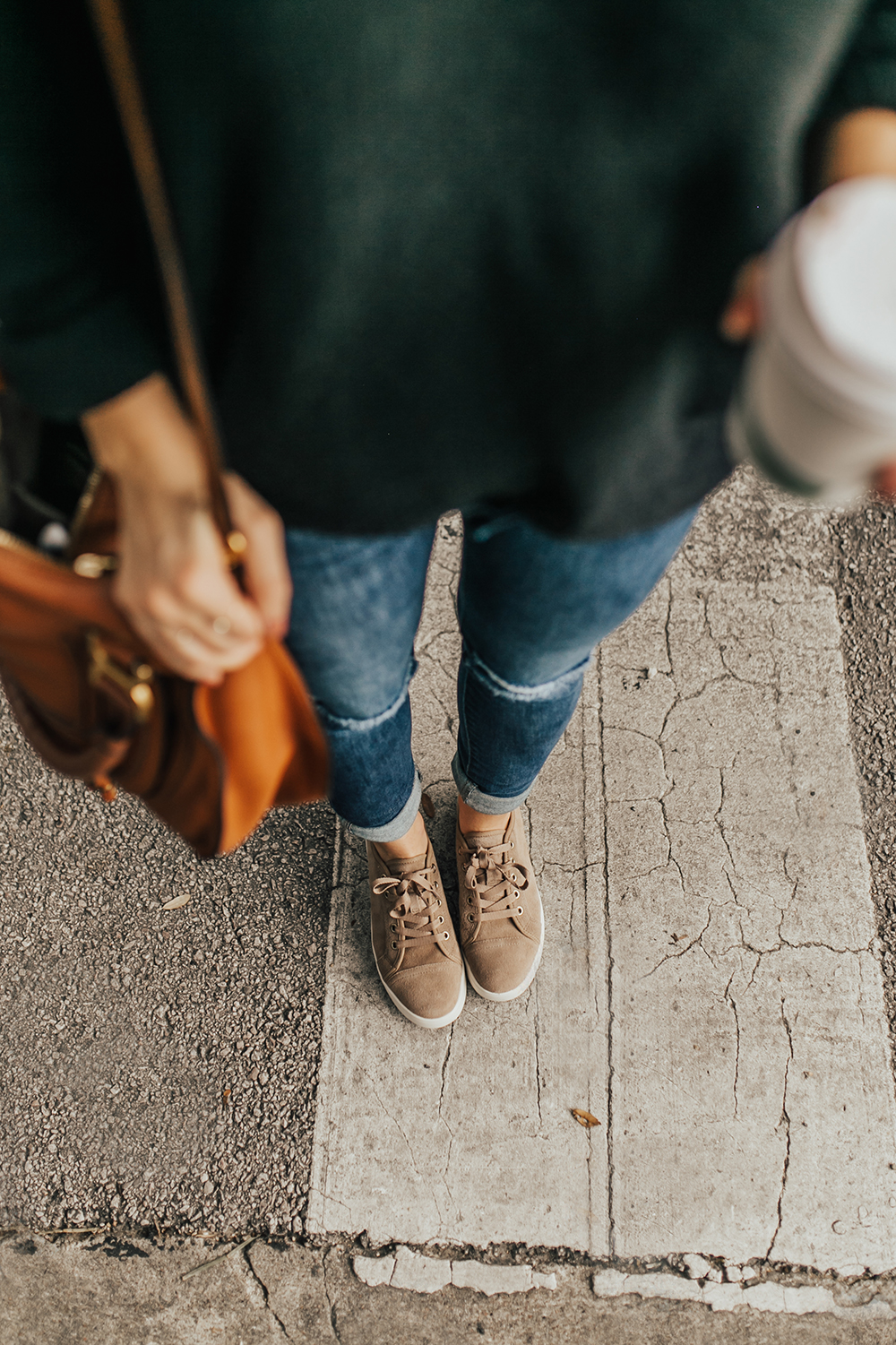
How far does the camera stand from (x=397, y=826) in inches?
60.1

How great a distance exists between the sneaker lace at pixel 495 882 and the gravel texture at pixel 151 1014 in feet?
1.13

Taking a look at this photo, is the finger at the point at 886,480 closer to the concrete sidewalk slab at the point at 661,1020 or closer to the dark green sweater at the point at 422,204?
the dark green sweater at the point at 422,204

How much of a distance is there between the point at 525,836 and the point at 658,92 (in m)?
1.46

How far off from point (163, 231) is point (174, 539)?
0.76 feet

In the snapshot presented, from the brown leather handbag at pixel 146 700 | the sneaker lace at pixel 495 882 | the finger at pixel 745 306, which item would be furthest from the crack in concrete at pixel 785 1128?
the finger at pixel 745 306

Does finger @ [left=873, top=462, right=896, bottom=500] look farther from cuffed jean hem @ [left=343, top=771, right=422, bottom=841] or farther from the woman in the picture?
cuffed jean hem @ [left=343, top=771, right=422, bottom=841]

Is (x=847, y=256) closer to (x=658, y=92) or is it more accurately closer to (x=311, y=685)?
(x=658, y=92)

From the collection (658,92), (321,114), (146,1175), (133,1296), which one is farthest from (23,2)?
(133,1296)

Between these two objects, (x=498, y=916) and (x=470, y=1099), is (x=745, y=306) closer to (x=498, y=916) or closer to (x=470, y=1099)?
(x=498, y=916)

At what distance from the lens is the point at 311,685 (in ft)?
3.69

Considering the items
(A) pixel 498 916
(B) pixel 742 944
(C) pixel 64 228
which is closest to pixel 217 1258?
(A) pixel 498 916

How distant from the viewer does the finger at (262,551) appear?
742mm

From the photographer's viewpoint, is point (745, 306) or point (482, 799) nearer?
point (745, 306)

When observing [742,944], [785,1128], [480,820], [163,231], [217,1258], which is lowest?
[785,1128]
